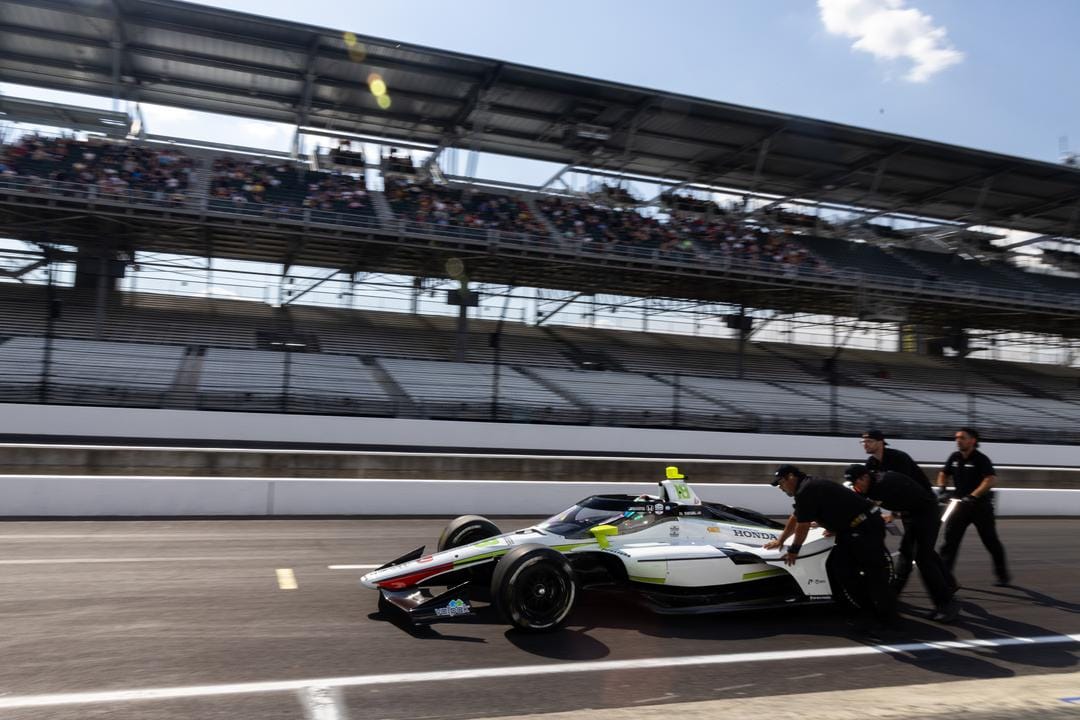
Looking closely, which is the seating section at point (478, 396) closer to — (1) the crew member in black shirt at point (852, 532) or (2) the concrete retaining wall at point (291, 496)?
(2) the concrete retaining wall at point (291, 496)

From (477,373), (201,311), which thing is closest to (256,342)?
(201,311)

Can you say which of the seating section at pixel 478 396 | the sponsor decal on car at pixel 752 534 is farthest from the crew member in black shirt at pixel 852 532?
the seating section at pixel 478 396

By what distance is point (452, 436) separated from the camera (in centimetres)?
2091

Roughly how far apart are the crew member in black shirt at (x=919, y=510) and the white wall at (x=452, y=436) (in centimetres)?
1001

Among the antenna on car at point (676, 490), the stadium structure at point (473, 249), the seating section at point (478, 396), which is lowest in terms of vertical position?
the antenna on car at point (676, 490)

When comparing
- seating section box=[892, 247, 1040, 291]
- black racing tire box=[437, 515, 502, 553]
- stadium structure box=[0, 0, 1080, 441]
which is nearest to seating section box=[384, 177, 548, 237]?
stadium structure box=[0, 0, 1080, 441]

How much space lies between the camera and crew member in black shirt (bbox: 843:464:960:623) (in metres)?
6.90

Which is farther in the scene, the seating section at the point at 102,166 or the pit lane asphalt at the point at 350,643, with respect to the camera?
the seating section at the point at 102,166

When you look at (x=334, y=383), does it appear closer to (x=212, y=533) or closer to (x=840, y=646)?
(x=212, y=533)

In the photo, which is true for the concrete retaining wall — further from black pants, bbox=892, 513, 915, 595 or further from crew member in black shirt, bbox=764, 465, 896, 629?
crew member in black shirt, bbox=764, 465, 896, 629

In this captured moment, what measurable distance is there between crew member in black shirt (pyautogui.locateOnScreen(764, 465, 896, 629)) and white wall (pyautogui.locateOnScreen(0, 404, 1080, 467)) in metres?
10.5

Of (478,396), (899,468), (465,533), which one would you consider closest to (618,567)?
(465,533)

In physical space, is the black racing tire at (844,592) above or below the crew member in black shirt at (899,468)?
below

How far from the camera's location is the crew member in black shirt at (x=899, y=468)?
7.26 m
